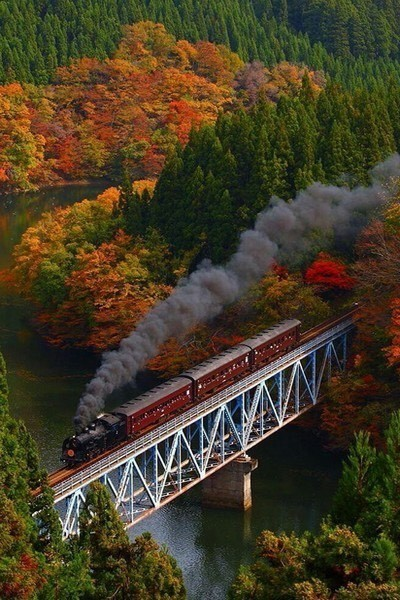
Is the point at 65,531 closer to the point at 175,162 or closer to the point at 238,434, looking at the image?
the point at 238,434

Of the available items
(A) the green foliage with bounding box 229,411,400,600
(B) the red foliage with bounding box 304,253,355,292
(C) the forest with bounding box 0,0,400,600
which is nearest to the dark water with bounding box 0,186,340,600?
(C) the forest with bounding box 0,0,400,600

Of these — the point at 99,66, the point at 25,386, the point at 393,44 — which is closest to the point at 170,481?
the point at 25,386

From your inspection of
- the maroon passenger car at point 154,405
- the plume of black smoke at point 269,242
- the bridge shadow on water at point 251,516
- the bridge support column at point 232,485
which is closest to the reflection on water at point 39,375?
the bridge shadow on water at point 251,516

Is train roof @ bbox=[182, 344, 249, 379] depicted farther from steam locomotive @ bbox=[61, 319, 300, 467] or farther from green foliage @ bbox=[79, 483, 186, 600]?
green foliage @ bbox=[79, 483, 186, 600]

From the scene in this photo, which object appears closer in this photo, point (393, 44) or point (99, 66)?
point (99, 66)

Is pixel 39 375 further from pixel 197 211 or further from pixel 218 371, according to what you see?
pixel 218 371

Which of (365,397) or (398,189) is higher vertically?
(398,189)

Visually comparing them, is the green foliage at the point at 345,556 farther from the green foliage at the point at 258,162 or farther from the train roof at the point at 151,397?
the green foliage at the point at 258,162
